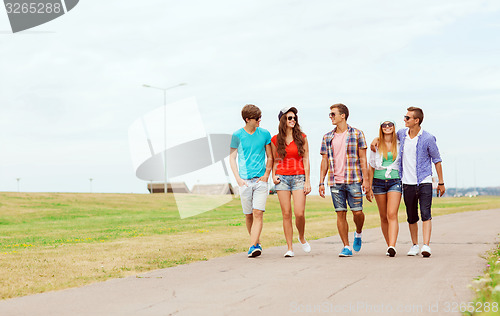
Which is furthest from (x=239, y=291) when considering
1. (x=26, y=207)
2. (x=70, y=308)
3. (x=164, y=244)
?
(x=26, y=207)

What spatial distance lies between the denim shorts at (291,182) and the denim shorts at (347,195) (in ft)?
1.78

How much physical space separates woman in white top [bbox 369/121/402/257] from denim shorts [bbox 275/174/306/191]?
3.58 ft

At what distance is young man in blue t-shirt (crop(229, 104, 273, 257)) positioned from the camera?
9.20 metres

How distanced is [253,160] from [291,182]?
2.20 feet

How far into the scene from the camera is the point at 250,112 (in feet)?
30.2

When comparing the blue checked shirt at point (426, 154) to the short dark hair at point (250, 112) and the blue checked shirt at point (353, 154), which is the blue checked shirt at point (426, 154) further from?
the short dark hair at point (250, 112)

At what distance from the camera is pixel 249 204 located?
9.41 m

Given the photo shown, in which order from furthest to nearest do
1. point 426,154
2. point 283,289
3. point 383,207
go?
point 383,207, point 426,154, point 283,289

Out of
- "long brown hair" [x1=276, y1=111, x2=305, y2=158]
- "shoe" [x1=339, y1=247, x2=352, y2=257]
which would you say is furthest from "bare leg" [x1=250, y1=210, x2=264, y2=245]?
"shoe" [x1=339, y1=247, x2=352, y2=257]

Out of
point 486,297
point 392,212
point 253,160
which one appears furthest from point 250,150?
point 486,297

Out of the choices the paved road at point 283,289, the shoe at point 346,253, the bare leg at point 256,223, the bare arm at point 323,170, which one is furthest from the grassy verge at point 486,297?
the bare leg at point 256,223

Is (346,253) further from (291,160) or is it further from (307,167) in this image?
(291,160)

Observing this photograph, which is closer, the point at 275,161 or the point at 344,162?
the point at 344,162

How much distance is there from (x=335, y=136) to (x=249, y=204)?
170 cm
